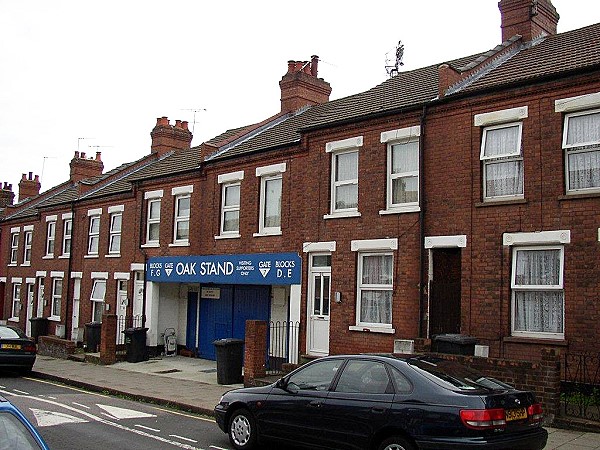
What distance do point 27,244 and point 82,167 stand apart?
521cm

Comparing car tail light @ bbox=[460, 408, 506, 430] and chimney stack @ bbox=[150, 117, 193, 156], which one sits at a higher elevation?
chimney stack @ bbox=[150, 117, 193, 156]

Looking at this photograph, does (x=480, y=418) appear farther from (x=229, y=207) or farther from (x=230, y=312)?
(x=230, y=312)

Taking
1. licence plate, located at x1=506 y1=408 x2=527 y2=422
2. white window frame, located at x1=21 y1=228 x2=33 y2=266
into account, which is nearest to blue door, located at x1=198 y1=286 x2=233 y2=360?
licence plate, located at x1=506 y1=408 x2=527 y2=422

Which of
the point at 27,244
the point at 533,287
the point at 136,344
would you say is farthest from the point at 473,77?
the point at 27,244

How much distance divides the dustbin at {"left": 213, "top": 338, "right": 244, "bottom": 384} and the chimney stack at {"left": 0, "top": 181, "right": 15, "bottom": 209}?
29529 millimetres

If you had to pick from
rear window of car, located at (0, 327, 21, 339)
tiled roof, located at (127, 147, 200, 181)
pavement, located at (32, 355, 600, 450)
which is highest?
tiled roof, located at (127, 147, 200, 181)

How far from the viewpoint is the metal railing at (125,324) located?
71.6 ft

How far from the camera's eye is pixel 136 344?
20172 millimetres

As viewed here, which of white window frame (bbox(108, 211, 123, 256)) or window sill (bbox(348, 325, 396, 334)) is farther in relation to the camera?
white window frame (bbox(108, 211, 123, 256))

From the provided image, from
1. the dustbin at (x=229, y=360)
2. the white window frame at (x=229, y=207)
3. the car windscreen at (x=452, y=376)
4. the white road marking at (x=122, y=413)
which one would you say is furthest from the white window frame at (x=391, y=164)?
the white road marking at (x=122, y=413)

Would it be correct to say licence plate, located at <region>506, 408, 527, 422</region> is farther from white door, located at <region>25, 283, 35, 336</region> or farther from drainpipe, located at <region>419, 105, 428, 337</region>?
white door, located at <region>25, 283, 35, 336</region>

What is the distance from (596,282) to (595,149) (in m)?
2.42

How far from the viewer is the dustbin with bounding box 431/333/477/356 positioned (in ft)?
37.4

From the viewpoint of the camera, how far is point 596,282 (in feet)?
36.3
